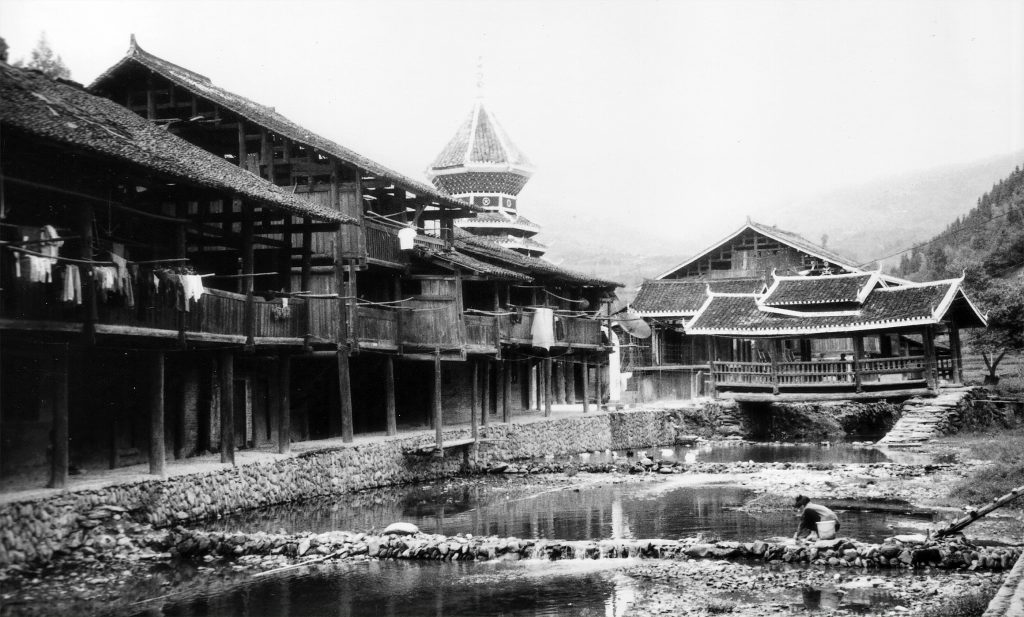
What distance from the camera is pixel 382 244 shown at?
28.0m

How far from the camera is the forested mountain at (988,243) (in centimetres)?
4969

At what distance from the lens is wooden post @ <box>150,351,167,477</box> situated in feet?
61.0

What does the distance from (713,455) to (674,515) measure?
539 inches

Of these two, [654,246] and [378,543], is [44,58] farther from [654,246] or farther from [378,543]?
[654,246]

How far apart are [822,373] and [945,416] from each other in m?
5.21

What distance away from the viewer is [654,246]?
174 metres

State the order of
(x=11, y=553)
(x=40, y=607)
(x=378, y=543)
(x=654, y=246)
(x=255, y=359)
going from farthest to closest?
(x=654, y=246) < (x=255, y=359) < (x=378, y=543) < (x=11, y=553) < (x=40, y=607)

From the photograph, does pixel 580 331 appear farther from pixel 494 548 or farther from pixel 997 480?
pixel 494 548

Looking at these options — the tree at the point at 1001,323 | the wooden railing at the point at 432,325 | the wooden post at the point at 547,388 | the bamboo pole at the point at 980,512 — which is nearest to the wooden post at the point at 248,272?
the wooden railing at the point at 432,325

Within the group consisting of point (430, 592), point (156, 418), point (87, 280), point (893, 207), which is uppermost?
point (893, 207)

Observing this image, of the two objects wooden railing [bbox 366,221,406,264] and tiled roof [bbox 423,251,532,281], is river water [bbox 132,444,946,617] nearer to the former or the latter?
tiled roof [bbox 423,251,532,281]

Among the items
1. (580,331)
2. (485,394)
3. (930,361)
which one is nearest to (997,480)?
(485,394)

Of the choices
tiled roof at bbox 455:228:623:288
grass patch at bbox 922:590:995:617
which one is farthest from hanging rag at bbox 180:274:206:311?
tiled roof at bbox 455:228:623:288

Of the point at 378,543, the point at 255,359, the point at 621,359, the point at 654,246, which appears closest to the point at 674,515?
the point at 378,543
